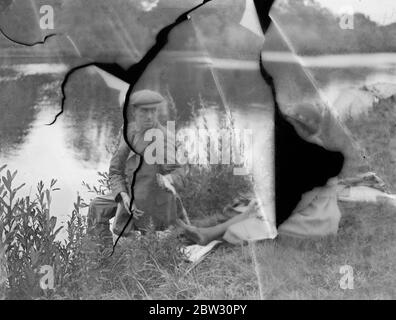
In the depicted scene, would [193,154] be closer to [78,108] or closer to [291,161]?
[291,161]

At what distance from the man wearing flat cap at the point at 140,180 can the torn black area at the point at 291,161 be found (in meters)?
0.49

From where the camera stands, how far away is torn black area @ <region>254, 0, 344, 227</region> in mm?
4180

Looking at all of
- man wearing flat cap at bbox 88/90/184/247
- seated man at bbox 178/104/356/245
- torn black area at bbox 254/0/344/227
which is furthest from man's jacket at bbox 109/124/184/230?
torn black area at bbox 254/0/344/227

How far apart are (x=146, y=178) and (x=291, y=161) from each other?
722mm

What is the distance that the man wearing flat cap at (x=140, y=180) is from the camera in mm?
4176

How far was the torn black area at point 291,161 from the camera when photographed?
4180mm

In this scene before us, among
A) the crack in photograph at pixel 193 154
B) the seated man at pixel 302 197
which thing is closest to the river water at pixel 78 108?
the crack in photograph at pixel 193 154

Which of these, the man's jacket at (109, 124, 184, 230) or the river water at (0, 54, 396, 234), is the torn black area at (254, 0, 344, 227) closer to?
the river water at (0, 54, 396, 234)

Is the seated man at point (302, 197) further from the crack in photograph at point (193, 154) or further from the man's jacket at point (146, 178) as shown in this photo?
the man's jacket at point (146, 178)

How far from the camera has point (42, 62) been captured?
4.20 m

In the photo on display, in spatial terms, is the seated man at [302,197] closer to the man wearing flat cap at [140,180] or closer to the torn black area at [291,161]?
the torn black area at [291,161]

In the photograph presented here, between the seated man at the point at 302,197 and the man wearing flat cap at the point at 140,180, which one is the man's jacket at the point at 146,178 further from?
the seated man at the point at 302,197

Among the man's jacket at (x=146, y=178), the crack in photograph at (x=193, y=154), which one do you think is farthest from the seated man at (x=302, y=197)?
the man's jacket at (x=146, y=178)

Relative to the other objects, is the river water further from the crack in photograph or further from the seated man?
the seated man
